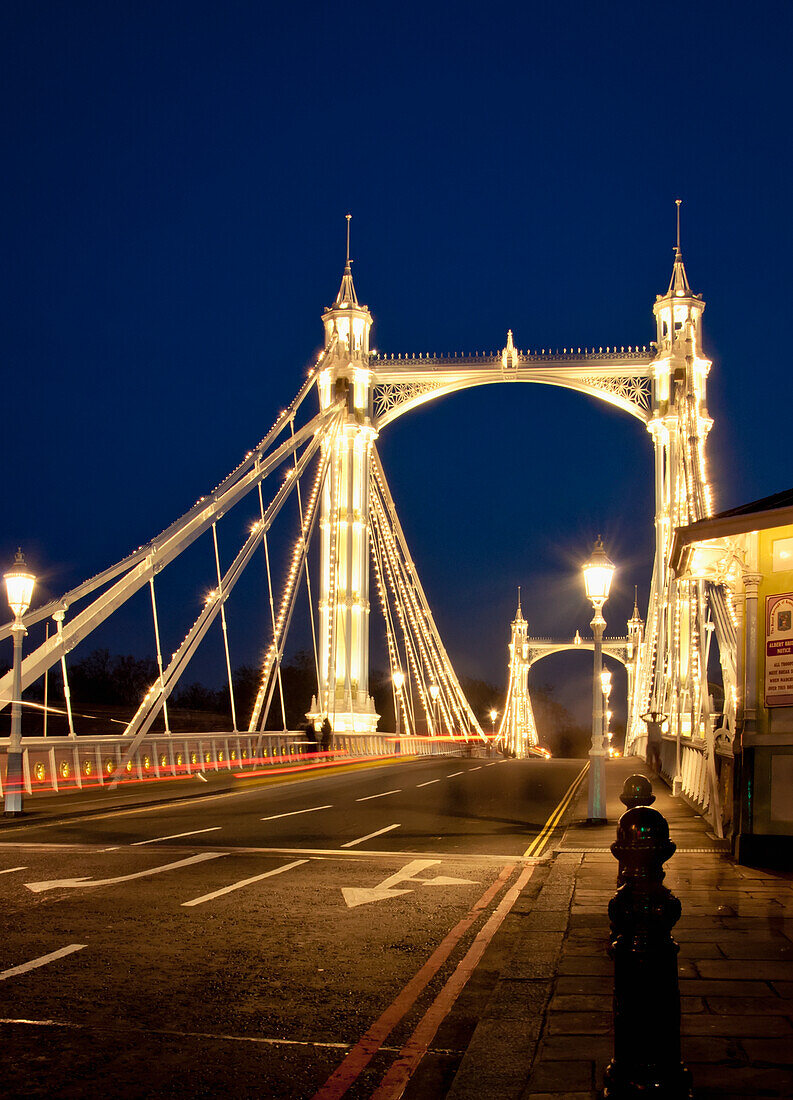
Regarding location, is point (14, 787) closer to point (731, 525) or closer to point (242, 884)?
point (242, 884)

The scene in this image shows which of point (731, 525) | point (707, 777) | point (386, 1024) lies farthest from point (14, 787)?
point (386, 1024)

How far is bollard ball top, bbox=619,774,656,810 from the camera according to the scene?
14.5 feet

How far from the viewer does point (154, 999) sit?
5.58 meters

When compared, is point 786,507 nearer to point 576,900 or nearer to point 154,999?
point 576,900

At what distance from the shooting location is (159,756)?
23.3m

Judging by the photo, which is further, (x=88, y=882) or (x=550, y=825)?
(x=550, y=825)

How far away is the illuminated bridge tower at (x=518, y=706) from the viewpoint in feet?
295

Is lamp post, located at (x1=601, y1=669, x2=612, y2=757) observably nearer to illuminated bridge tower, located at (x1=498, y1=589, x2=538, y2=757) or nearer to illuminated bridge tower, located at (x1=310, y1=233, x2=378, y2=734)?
illuminated bridge tower, located at (x1=310, y1=233, x2=378, y2=734)

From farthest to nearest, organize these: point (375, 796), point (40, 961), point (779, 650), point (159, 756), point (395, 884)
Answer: point (159, 756)
point (375, 796)
point (779, 650)
point (395, 884)
point (40, 961)

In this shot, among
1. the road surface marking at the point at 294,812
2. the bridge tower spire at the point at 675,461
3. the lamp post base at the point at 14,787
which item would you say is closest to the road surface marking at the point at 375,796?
the road surface marking at the point at 294,812

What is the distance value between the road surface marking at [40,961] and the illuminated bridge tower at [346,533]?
30.2 metres

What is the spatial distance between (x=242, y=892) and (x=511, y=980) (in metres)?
3.65

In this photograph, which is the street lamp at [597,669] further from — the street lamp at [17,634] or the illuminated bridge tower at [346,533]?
the illuminated bridge tower at [346,533]

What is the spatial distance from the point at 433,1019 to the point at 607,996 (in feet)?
2.84
